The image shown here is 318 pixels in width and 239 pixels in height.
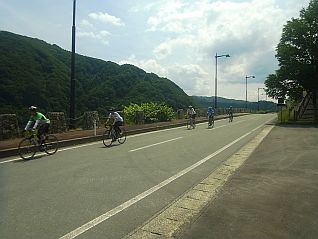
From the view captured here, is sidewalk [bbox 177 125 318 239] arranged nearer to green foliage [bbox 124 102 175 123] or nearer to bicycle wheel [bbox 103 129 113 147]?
bicycle wheel [bbox 103 129 113 147]

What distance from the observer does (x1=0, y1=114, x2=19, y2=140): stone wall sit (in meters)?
17.4

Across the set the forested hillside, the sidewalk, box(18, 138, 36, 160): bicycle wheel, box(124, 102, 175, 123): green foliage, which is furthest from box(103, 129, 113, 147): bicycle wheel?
the forested hillside

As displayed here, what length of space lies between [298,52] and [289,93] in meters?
A: 4.23

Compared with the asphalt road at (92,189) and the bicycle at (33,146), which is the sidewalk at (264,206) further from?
the bicycle at (33,146)

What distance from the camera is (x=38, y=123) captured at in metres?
14.5

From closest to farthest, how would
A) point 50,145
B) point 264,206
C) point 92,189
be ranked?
point 264,206 < point 92,189 < point 50,145

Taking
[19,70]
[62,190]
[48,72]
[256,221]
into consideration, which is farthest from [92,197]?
[48,72]

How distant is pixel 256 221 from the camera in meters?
6.05

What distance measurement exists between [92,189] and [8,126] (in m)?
10.7

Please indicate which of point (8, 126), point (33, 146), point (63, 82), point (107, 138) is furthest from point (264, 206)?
point (63, 82)

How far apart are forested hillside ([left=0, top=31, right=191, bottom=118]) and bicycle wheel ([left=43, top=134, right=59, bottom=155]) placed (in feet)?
72.3

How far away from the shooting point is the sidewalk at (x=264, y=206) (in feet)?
18.3

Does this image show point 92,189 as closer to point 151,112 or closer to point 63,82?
point 151,112

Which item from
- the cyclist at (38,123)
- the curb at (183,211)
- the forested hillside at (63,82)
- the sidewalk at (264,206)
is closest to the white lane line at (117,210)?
the curb at (183,211)
